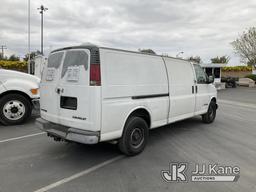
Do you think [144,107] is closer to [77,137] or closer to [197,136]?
[77,137]

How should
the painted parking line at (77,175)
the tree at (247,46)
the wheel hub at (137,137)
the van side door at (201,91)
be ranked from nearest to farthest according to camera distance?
the painted parking line at (77,175) < the wheel hub at (137,137) < the van side door at (201,91) < the tree at (247,46)

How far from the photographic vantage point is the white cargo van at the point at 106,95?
11.4ft

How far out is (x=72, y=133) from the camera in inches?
141

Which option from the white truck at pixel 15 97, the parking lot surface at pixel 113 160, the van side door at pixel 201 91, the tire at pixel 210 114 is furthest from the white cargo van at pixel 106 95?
the white truck at pixel 15 97

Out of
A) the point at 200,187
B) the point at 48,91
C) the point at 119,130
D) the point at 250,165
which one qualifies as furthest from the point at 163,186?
the point at 48,91

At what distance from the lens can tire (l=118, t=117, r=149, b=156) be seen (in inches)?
159

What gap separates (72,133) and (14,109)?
3.85 m

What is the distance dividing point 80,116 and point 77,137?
357 mm

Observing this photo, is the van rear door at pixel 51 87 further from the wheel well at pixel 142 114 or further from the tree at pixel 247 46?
the tree at pixel 247 46

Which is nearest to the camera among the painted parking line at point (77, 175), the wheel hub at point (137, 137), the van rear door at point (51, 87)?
the painted parking line at point (77, 175)

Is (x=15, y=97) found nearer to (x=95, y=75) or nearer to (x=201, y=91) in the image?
(x=95, y=75)

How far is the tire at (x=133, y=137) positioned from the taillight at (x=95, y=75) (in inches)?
43.4

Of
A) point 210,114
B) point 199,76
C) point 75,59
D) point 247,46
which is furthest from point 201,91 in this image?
point 247,46

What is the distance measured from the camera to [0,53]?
6212 centimetres
